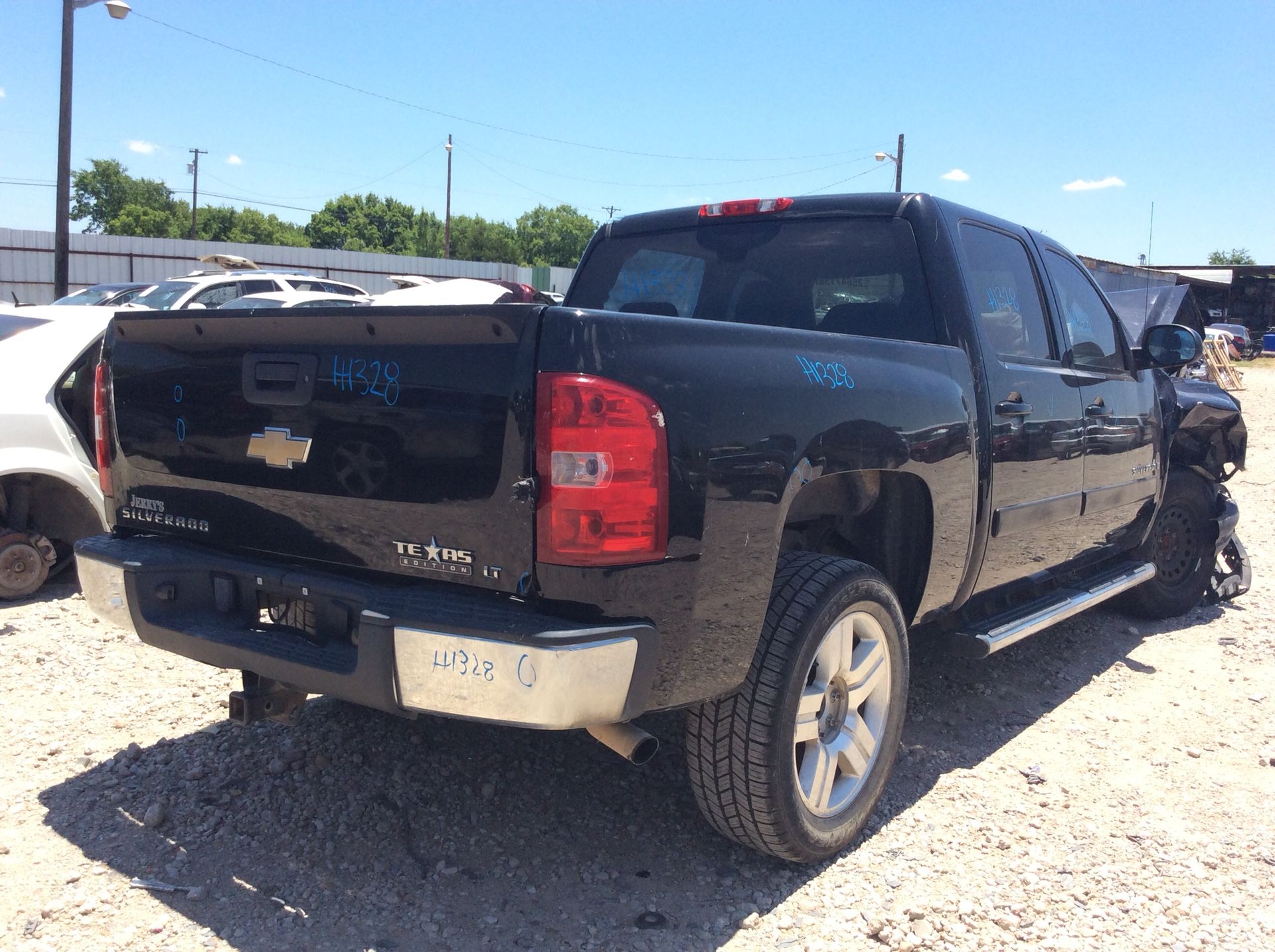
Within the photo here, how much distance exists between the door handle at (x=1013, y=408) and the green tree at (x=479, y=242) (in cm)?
8630

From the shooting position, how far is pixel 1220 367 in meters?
21.9

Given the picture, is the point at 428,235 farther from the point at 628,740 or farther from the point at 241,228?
the point at 628,740

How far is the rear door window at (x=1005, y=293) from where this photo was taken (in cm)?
358

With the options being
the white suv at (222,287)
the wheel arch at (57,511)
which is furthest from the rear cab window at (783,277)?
the white suv at (222,287)

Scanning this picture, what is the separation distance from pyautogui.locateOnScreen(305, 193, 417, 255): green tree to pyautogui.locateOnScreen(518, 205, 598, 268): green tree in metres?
12.8

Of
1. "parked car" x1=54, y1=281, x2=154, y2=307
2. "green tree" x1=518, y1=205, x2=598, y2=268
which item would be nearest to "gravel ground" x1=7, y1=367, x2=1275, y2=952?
"parked car" x1=54, y1=281, x2=154, y2=307

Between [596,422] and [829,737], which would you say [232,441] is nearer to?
[596,422]

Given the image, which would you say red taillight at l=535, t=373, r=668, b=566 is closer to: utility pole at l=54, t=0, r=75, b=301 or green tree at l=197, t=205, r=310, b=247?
utility pole at l=54, t=0, r=75, b=301

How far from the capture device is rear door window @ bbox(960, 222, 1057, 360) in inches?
141

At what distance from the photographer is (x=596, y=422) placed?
6.87 ft

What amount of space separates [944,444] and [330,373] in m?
1.88

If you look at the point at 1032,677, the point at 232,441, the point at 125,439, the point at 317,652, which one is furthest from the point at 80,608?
the point at 1032,677

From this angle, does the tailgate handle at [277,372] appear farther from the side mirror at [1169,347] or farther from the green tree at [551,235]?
the green tree at [551,235]

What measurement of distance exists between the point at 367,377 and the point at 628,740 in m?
1.08
